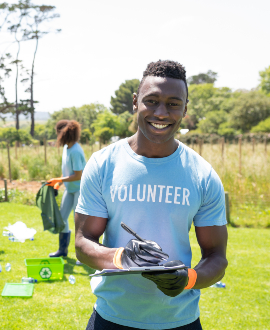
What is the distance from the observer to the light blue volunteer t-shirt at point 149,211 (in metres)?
1.49

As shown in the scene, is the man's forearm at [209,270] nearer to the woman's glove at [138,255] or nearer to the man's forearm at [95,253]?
the woman's glove at [138,255]

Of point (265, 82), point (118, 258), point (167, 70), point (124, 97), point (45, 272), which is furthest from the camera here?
point (124, 97)

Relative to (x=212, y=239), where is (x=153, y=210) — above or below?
above

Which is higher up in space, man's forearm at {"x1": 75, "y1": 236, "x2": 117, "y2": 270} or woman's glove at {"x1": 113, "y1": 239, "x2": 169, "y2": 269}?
woman's glove at {"x1": 113, "y1": 239, "x2": 169, "y2": 269}

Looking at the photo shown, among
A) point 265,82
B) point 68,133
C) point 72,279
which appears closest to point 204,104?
point 265,82

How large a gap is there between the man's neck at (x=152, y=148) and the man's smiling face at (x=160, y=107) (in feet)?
0.10

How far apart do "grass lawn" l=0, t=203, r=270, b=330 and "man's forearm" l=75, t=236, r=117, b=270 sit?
7.01 feet

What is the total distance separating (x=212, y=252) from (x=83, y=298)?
270 centimetres

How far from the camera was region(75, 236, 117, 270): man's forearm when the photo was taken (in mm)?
1410

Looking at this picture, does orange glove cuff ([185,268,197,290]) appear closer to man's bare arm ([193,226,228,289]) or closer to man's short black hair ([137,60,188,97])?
man's bare arm ([193,226,228,289])

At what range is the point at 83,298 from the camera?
3867 mm

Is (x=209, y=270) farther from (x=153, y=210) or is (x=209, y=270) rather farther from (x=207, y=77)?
(x=207, y=77)

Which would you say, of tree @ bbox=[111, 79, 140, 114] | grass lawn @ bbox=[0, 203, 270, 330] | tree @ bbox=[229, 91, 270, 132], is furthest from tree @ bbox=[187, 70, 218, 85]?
grass lawn @ bbox=[0, 203, 270, 330]

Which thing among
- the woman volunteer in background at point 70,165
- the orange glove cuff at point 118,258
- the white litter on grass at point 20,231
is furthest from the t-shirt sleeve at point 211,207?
the white litter on grass at point 20,231
